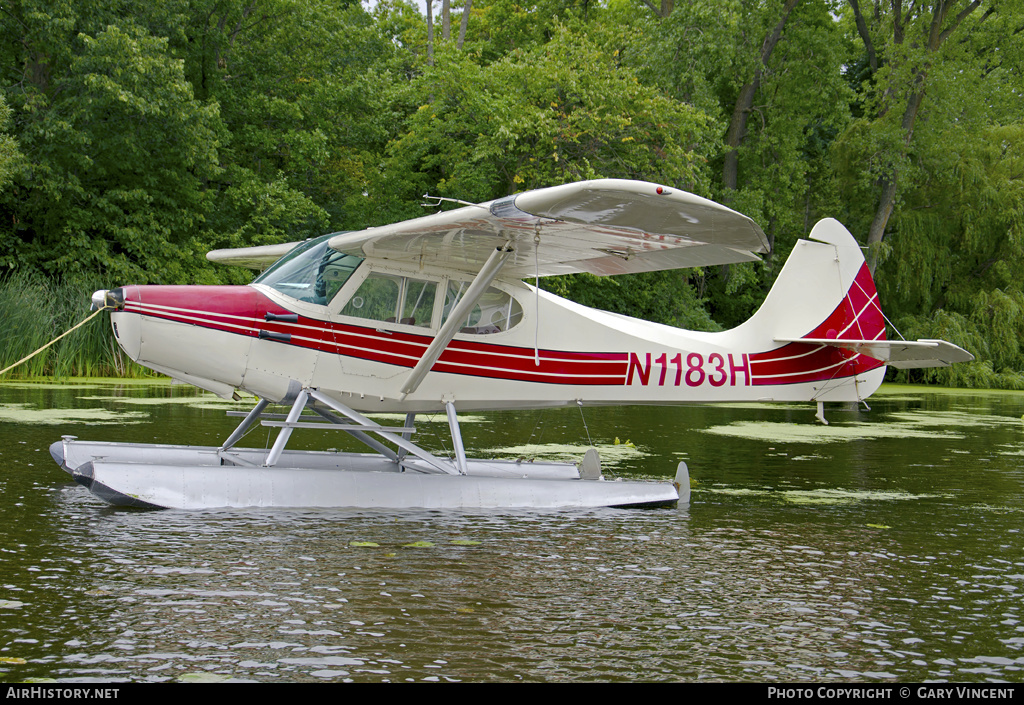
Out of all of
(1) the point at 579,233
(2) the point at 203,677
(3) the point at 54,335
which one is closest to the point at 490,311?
(1) the point at 579,233

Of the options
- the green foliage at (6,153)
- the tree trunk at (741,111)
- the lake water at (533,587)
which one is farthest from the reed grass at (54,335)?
the tree trunk at (741,111)

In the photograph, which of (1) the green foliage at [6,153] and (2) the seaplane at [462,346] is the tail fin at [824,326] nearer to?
(2) the seaplane at [462,346]

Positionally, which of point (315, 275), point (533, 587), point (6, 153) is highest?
point (6, 153)

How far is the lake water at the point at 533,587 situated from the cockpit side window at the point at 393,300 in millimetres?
1786

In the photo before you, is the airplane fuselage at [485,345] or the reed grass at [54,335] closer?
the airplane fuselage at [485,345]

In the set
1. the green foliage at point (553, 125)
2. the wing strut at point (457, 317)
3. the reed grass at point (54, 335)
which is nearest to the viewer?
the wing strut at point (457, 317)

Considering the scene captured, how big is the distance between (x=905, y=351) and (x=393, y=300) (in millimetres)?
4972

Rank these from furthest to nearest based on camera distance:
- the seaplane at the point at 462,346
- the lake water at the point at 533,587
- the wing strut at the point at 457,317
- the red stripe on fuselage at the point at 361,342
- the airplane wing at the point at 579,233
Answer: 1. the red stripe on fuselage at the point at 361,342
2. the wing strut at the point at 457,317
3. the seaplane at the point at 462,346
4. the airplane wing at the point at 579,233
5. the lake water at the point at 533,587

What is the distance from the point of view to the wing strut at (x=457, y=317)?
7184 millimetres

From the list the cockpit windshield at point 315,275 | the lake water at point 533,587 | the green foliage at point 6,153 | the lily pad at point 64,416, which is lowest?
the lake water at point 533,587

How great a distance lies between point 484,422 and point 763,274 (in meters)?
21.6

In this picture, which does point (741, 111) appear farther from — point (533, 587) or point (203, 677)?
point (203, 677)

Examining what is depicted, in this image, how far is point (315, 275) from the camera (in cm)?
789

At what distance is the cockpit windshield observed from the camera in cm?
782
